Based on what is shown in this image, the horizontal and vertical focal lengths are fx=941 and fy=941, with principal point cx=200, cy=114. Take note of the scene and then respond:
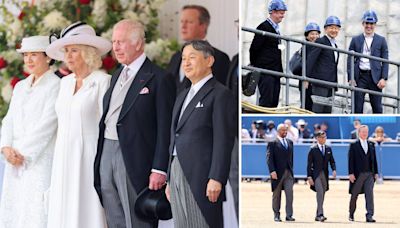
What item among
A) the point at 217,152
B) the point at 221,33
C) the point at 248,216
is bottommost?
the point at 248,216

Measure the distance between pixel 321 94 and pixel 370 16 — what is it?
501 millimetres

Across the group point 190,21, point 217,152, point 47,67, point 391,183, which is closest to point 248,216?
point 217,152

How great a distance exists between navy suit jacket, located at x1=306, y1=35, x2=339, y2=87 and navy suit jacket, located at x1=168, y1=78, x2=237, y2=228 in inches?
23.7

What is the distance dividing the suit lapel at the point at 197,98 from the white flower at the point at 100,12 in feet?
4.55

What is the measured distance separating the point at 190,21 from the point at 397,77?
172cm

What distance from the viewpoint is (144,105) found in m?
5.92

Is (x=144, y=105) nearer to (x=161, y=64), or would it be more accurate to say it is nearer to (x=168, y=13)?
(x=161, y=64)

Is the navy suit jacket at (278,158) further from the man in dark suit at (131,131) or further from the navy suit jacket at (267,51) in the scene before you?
the man in dark suit at (131,131)

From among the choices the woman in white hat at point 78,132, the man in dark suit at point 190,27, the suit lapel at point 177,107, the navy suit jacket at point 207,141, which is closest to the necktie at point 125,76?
the woman in white hat at point 78,132

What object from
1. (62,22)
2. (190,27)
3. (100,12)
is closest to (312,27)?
(190,27)

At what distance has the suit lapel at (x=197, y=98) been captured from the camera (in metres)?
5.64

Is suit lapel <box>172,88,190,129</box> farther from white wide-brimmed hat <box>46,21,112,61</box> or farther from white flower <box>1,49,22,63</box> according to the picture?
white flower <box>1,49,22,63</box>

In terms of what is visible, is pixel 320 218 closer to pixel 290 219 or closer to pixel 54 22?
pixel 290 219

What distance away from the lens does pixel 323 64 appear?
5.18 meters
